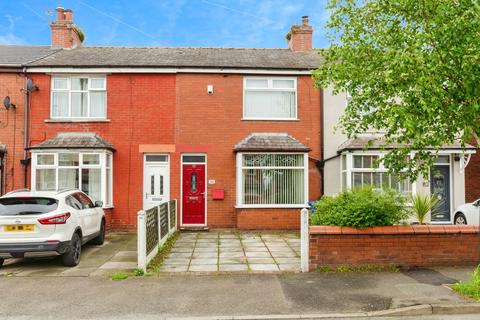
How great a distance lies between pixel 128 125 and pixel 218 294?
26.3 ft

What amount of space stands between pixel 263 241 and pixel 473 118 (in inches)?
233

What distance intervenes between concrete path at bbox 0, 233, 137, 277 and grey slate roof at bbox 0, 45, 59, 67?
7115 millimetres

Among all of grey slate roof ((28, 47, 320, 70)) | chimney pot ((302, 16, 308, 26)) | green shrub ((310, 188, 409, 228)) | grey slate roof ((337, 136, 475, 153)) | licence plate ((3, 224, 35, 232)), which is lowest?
licence plate ((3, 224, 35, 232))

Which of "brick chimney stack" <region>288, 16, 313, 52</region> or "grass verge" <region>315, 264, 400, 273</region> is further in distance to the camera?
"brick chimney stack" <region>288, 16, 313, 52</region>

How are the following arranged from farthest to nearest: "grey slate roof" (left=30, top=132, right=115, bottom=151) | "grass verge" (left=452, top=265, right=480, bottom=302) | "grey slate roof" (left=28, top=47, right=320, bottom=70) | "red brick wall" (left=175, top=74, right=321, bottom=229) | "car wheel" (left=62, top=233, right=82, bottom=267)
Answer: "grey slate roof" (left=28, top=47, right=320, bottom=70) → "red brick wall" (left=175, top=74, right=321, bottom=229) → "grey slate roof" (left=30, top=132, right=115, bottom=151) → "car wheel" (left=62, top=233, right=82, bottom=267) → "grass verge" (left=452, top=265, right=480, bottom=302)

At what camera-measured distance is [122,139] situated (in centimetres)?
1212

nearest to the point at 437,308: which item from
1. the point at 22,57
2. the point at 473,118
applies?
the point at 473,118

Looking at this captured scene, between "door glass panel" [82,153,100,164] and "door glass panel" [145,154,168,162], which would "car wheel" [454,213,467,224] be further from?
"door glass panel" [82,153,100,164]

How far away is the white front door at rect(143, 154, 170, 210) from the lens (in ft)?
39.8

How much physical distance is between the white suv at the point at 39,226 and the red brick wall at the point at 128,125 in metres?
4.19

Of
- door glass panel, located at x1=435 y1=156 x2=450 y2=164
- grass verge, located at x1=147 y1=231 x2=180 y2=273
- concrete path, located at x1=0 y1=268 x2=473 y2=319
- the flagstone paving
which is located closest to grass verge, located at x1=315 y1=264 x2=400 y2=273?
concrete path, located at x1=0 y1=268 x2=473 y2=319

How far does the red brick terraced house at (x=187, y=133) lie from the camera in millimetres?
11801

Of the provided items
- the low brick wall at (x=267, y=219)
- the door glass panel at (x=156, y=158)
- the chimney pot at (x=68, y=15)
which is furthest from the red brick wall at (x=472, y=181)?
the chimney pot at (x=68, y=15)

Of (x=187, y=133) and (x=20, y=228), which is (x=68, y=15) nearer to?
(x=187, y=133)
